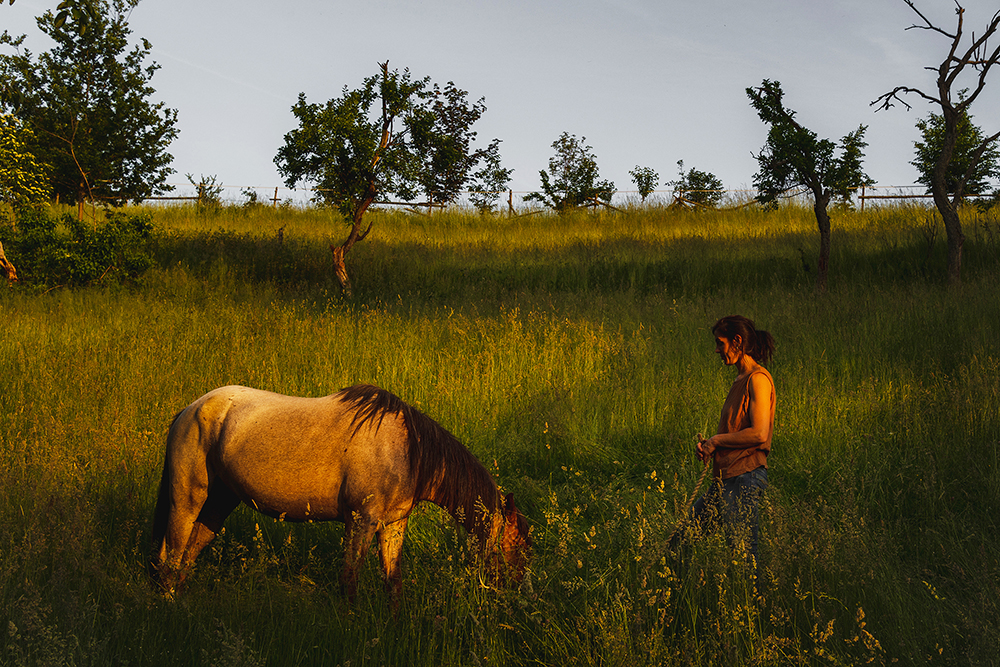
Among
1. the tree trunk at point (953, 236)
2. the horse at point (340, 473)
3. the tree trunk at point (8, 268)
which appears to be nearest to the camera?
the horse at point (340, 473)

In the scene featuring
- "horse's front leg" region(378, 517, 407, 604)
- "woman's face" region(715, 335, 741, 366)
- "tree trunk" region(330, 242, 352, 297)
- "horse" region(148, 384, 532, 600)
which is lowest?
"horse's front leg" region(378, 517, 407, 604)

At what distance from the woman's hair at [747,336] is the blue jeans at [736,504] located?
696 mm

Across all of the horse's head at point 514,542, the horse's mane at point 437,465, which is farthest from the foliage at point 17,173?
the horse's head at point 514,542

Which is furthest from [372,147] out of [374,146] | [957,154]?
[957,154]

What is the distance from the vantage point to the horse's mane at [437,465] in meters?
3.45

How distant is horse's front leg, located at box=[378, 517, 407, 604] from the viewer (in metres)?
3.31

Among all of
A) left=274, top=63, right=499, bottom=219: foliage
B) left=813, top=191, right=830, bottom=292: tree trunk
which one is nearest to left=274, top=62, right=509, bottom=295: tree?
left=274, top=63, right=499, bottom=219: foliage

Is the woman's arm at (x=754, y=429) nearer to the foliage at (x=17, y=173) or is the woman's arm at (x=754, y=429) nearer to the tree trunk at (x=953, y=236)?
the tree trunk at (x=953, y=236)

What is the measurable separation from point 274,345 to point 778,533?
6873 millimetres

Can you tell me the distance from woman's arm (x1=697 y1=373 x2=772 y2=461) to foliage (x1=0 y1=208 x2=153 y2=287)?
14477mm

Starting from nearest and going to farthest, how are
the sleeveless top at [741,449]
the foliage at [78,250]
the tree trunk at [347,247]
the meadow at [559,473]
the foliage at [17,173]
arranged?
the meadow at [559,473] → the sleeveless top at [741,449] → the foliage at [17,173] → the foliage at [78,250] → the tree trunk at [347,247]

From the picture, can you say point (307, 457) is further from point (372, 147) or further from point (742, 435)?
point (372, 147)

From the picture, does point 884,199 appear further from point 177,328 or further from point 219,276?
point 177,328

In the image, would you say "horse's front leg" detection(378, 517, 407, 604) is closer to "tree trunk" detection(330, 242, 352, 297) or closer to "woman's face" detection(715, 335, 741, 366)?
"woman's face" detection(715, 335, 741, 366)
